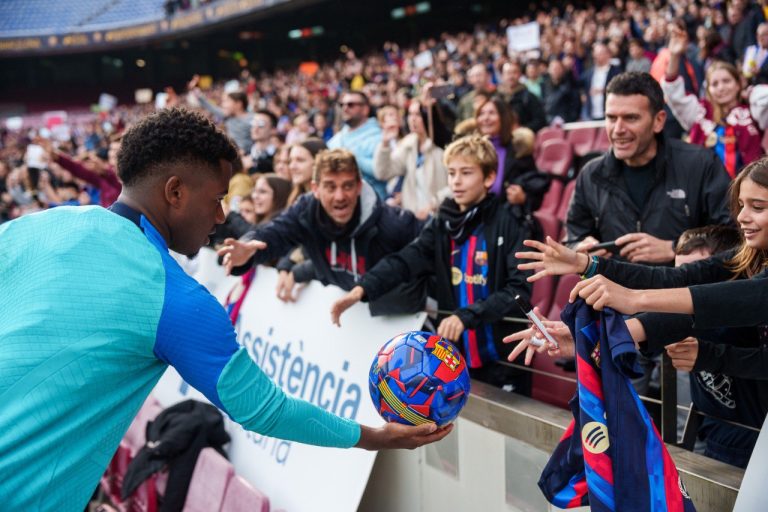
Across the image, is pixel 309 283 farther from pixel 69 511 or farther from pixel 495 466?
pixel 69 511

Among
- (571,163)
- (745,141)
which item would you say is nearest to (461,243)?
(745,141)

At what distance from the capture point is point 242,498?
11.7 feet

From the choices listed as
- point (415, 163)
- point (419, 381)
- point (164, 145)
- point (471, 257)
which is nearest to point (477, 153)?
point (471, 257)

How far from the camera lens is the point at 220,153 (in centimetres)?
201

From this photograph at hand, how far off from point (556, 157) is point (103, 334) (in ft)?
21.2

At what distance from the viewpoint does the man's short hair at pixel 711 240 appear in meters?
2.61

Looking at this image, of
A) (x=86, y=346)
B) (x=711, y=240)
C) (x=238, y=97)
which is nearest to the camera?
(x=86, y=346)

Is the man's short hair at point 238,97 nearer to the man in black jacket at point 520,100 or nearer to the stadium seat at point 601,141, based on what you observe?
the man in black jacket at point 520,100

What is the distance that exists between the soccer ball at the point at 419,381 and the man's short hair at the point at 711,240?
1.03 meters

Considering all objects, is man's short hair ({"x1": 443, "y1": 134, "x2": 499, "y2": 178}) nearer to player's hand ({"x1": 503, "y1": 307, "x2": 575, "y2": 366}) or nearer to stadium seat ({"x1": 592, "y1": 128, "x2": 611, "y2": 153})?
player's hand ({"x1": 503, "y1": 307, "x2": 575, "y2": 366})

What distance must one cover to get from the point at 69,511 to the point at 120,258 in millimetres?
675

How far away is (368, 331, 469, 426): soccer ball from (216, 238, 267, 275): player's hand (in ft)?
4.48

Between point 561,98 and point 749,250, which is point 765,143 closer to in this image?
point 749,250

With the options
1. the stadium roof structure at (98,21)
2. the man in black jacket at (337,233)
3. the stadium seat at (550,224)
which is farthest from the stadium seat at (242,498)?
the stadium roof structure at (98,21)
